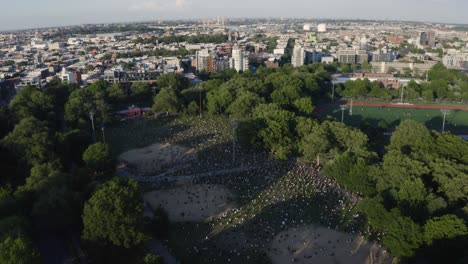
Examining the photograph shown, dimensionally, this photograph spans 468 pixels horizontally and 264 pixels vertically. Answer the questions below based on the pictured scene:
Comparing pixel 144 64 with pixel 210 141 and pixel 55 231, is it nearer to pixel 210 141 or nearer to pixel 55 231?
pixel 210 141

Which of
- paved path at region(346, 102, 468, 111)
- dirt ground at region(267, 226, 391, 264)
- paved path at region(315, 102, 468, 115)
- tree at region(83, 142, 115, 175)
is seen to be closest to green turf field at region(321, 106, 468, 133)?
paved path at region(315, 102, 468, 115)

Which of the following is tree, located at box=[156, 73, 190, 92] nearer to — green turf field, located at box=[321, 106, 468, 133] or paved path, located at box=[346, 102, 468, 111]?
green turf field, located at box=[321, 106, 468, 133]

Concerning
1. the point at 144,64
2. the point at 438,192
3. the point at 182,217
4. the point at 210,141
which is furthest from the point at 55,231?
the point at 144,64

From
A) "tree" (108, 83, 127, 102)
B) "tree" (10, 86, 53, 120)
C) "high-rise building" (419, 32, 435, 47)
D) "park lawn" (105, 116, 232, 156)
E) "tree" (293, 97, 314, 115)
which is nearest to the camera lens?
"park lawn" (105, 116, 232, 156)

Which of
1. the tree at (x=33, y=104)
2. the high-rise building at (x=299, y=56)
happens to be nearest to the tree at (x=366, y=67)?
the high-rise building at (x=299, y=56)

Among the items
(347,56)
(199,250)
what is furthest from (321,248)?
(347,56)

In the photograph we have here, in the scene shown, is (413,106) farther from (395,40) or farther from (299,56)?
(395,40)
